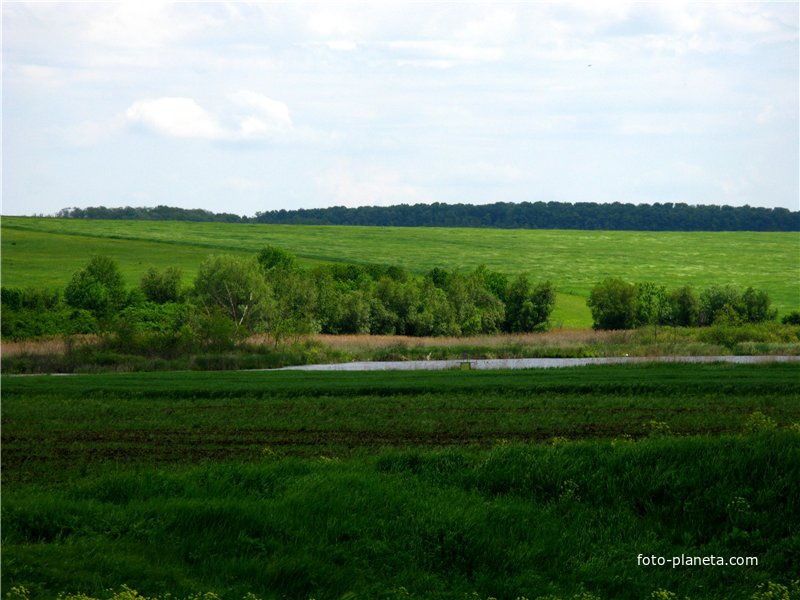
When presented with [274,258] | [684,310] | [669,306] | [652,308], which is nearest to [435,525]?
[652,308]

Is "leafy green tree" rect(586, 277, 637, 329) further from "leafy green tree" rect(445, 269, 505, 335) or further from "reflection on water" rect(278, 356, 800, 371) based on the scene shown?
"reflection on water" rect(278, 356, 800, 371)

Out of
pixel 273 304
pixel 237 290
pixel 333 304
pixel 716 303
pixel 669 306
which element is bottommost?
pixel 669 306

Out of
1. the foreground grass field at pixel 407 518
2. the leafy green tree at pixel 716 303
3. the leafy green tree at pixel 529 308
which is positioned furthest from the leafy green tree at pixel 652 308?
the foreground grass field at pixel 407 518

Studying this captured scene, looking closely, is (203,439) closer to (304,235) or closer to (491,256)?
(491,256)

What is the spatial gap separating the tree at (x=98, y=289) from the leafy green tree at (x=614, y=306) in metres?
37.5

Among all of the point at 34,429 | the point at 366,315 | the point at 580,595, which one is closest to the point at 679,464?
the point at 580,595

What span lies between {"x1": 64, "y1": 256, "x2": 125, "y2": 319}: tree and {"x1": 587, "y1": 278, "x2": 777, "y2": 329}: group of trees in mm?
37949

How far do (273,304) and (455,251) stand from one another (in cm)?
8403

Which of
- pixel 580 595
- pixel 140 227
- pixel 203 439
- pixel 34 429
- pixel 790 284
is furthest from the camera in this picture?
pixel 140 227

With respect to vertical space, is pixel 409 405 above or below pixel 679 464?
below

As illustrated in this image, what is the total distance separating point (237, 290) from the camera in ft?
199

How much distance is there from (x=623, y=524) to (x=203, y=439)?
1082cm

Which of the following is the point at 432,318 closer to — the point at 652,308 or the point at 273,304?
the point at 273,304

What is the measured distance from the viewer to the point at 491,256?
136 meters
